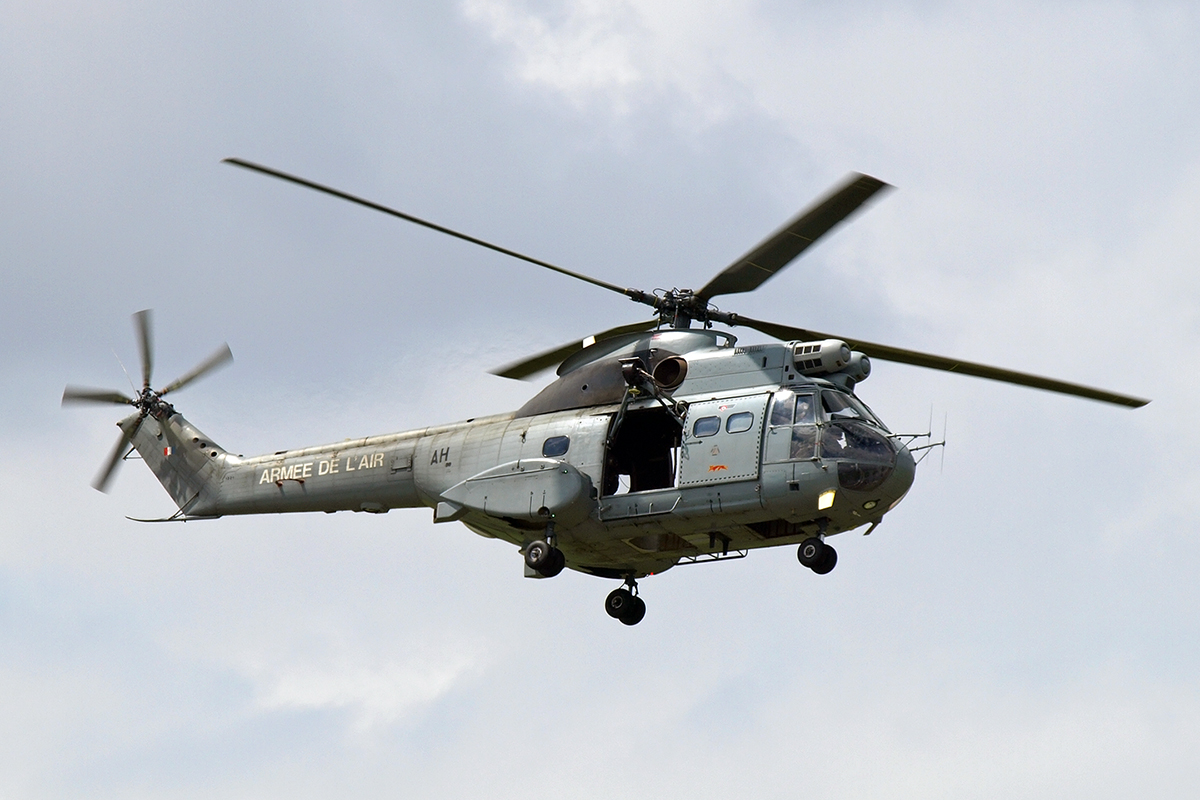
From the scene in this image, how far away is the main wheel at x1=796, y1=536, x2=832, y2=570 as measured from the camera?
2358 cm

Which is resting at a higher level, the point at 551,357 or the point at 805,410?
the point at 551,357

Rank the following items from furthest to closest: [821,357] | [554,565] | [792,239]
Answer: [554,565]
[821,357]
[792,239]

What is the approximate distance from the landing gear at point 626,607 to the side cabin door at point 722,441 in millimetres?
3680

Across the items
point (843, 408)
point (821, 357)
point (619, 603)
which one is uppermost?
point (821, 357)

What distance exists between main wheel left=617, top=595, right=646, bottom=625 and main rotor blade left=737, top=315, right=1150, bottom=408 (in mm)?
4955

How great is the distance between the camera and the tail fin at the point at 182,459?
30.1m

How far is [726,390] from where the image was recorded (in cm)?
2461

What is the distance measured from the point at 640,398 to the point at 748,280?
242cm

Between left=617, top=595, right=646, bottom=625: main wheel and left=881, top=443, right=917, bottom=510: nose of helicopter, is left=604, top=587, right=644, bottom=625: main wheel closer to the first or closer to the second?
left=617, top=595, right=646, bottom=625: main wheel

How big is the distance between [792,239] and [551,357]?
555cm

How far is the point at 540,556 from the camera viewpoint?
24828 millimetres

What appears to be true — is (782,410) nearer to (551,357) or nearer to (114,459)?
(551,357)

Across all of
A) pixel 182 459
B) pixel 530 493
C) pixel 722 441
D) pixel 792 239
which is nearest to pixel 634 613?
pixel 530 493

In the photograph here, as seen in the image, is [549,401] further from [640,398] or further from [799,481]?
[799,481]
